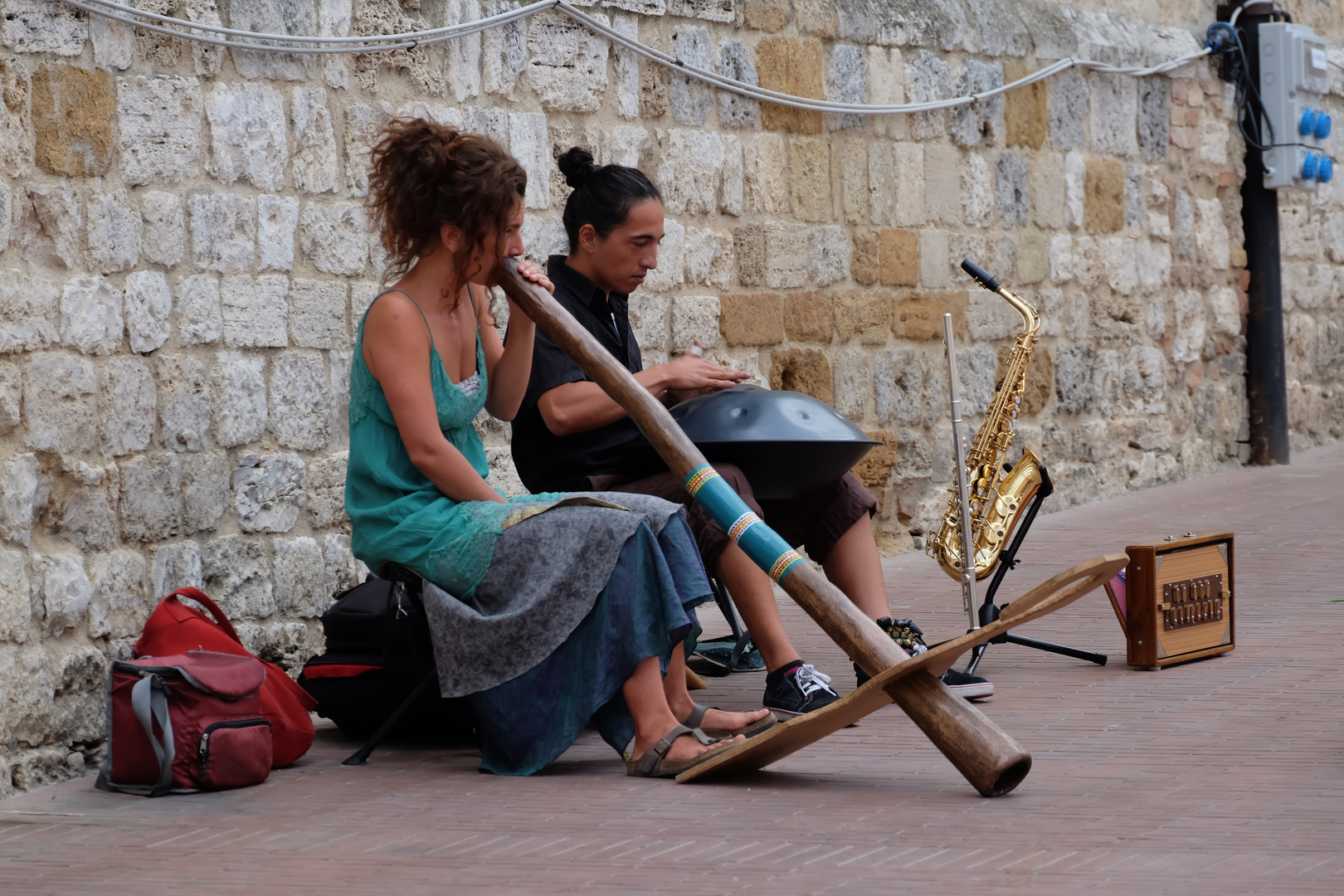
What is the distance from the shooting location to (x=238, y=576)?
15.7 feet

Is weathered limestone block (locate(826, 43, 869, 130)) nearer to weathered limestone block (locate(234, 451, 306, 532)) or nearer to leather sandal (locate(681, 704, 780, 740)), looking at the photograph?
weathered limestone block (locate(234, 451, 306, 532))

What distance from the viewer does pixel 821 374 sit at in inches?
285

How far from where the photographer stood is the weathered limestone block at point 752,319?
6.83 metres

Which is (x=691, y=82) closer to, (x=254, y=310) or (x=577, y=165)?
(x=577, y=165)

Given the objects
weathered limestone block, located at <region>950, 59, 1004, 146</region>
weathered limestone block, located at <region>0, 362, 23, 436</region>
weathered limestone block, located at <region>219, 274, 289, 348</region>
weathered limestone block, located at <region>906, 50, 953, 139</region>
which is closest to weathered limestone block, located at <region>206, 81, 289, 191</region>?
weathered limestone block, located at <region>219, 274, 289, 348</region>

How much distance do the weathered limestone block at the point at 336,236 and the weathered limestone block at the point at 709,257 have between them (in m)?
1.69

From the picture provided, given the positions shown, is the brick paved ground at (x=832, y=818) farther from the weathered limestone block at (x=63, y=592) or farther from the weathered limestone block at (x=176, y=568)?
the weathered limestone block at (x=176, y=568)

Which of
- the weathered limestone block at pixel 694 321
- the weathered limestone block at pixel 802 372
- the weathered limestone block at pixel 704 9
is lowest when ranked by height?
the weathered limestone block at pixel 802 372

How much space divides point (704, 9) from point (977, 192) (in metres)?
1.90

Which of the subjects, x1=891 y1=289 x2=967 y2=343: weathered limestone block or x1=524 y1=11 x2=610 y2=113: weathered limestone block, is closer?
x1=524 y1=11 x2=610 y2=113: weathered limestone block

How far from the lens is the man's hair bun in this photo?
4.84m

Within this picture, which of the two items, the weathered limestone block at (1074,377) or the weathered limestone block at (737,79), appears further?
the weathered limestone block at (1074,377)

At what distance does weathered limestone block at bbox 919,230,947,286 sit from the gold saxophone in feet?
7.08

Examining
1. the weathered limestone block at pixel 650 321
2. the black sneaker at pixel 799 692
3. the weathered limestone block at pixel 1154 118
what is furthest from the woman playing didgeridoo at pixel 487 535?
the weathered limestone block at pixel 1154 118
